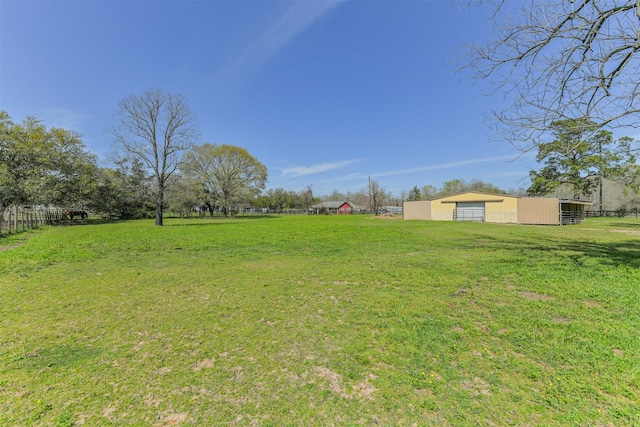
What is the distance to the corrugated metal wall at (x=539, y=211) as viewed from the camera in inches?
1016

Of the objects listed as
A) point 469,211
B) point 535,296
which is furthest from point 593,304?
point 469,211

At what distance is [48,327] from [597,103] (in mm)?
9601

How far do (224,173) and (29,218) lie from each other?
28.8m

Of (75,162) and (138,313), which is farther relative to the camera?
(75,162)

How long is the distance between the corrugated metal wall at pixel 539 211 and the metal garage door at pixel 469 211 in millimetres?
3641

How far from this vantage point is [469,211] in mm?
31375

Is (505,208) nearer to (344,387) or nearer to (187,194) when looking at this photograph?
(344,387)

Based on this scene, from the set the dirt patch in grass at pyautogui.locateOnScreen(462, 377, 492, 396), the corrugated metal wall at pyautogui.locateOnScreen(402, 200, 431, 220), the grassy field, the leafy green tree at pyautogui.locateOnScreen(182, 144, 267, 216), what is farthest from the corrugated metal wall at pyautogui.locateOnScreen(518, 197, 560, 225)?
the leafy green tree at pyautogui.locateOnScreen(182, 144, 267, 216)

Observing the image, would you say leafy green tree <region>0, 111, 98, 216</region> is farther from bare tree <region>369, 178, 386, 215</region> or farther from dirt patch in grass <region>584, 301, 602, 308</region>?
bare tree <region>369, 178, 386, 215</region>

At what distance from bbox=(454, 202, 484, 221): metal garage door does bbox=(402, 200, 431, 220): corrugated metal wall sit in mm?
3639

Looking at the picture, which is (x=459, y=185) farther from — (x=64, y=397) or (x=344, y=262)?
(x=64, y=397)

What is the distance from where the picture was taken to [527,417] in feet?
6.60

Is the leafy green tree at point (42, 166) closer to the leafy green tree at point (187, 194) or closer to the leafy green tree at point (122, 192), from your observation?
the leafy green tree at point (122, 192)

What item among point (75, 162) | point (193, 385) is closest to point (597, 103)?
point (193, 385)
